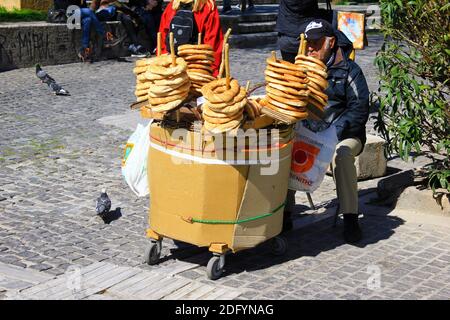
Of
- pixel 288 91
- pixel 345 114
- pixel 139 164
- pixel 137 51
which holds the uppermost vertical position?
pixel 288 91

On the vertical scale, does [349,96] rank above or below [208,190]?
above

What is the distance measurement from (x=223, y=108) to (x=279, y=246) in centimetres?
137

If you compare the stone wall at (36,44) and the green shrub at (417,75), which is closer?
the green shrub at (417,75)

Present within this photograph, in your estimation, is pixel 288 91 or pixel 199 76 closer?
pixel 288 91

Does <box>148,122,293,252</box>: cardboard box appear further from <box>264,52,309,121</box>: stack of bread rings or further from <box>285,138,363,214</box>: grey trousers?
<box>285,138,363,214</box>: grey trousers

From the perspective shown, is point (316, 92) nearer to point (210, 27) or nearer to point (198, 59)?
point (198, 59)

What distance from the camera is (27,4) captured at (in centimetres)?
1712

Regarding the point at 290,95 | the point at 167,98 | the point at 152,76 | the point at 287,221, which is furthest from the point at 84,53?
the point at 290,95

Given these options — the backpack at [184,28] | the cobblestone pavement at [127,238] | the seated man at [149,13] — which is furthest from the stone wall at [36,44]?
the backpack at [184,28]

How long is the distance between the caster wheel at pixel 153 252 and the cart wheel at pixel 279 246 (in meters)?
0.82

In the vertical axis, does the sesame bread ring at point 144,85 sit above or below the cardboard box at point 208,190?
above

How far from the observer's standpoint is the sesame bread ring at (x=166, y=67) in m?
5.54

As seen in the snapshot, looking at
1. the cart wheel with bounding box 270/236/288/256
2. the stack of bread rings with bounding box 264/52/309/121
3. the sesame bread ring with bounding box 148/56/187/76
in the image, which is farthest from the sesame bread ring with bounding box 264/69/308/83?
the cart wheel with bounding box 270/236/288/256

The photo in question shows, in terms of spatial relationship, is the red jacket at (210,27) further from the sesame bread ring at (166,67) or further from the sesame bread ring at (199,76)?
the sesame bread ring at (166,67)
